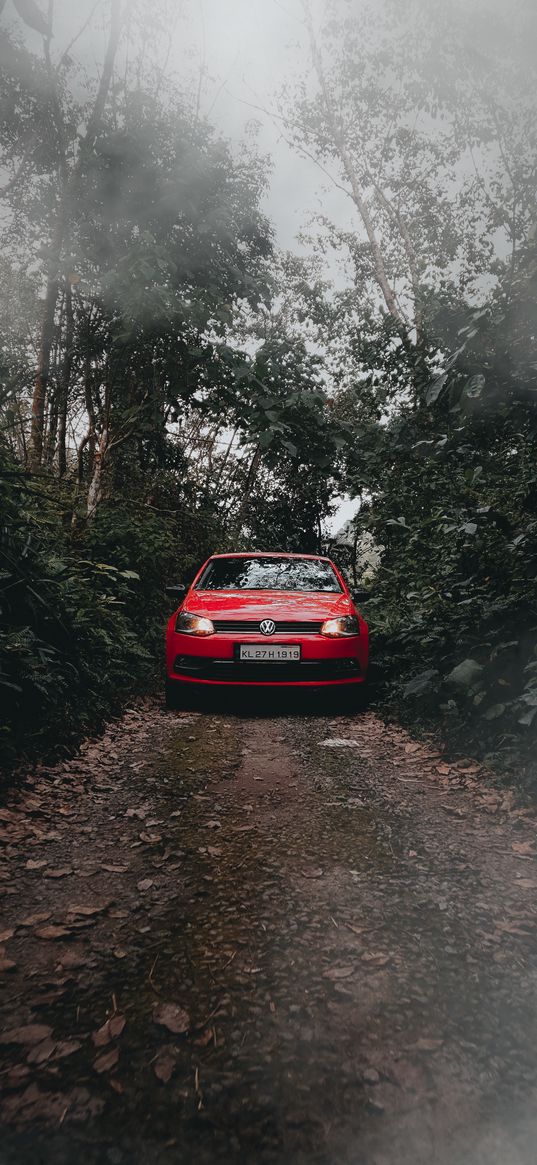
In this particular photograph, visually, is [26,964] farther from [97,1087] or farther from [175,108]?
[175,108]

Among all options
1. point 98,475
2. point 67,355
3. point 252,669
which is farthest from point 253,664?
point 67,355

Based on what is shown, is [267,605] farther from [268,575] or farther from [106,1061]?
[106,1061]

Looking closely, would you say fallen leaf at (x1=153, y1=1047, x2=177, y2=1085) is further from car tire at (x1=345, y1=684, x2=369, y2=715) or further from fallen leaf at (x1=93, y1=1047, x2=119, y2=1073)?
car tire at (x1=345, y1=684, x2=369, y2=715)

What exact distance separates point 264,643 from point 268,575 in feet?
3.85

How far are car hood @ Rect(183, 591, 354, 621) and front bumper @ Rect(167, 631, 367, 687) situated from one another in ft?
0.72

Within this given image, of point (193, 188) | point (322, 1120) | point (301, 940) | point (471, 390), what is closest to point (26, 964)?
point (301, 940)

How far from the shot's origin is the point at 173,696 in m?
5.01

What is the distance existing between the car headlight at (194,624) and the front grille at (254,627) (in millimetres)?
63

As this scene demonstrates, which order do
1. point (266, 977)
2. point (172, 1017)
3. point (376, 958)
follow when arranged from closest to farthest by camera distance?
point (172, 1017) < point (266, 977) < point (376, 958)

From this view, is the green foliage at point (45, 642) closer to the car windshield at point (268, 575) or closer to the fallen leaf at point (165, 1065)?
the car windshield at point (268, 575)

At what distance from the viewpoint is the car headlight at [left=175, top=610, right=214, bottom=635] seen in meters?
4.91

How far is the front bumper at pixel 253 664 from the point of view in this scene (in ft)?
15.8

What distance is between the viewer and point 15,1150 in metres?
1.01

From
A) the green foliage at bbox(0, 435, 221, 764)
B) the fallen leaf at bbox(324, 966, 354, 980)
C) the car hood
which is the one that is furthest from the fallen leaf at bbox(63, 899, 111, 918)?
the car hood
